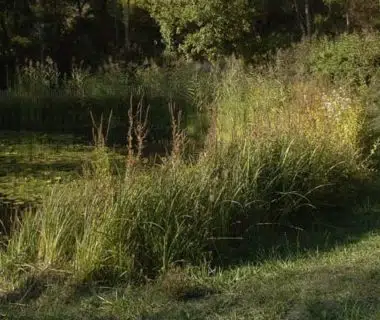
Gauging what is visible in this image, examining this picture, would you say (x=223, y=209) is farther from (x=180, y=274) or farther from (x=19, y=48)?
(x=19, y=48)

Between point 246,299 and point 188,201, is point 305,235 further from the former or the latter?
point 246,299

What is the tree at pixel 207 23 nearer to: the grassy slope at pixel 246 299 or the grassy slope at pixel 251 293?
the grassy slope at pixel 251 293

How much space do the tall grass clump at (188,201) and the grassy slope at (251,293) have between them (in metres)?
0.31

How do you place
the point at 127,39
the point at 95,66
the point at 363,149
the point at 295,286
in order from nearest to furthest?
the point at 295,286 → the point at 363,149 → the point at 95,66 → the point at 127,39

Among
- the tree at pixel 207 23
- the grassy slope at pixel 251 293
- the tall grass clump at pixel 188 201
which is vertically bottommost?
the grassy slope at pixel 251 293

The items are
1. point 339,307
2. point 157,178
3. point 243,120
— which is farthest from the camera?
point 243,120

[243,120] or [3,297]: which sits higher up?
[243,120]

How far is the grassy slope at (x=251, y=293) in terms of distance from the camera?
4.38m

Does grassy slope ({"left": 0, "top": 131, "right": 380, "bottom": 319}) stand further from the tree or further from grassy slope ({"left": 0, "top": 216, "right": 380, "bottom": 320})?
the tree

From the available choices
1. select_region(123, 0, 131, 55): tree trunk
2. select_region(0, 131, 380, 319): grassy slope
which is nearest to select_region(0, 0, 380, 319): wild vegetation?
select_region(0, 131, 380, 319): grassy slope

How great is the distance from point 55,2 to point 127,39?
3.26 metres

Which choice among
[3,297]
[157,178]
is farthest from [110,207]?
[3,297]

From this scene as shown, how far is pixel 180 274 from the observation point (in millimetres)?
5066

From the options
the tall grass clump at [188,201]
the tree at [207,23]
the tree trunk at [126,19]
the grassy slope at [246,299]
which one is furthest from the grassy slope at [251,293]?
the tree trunk at [126,19]
